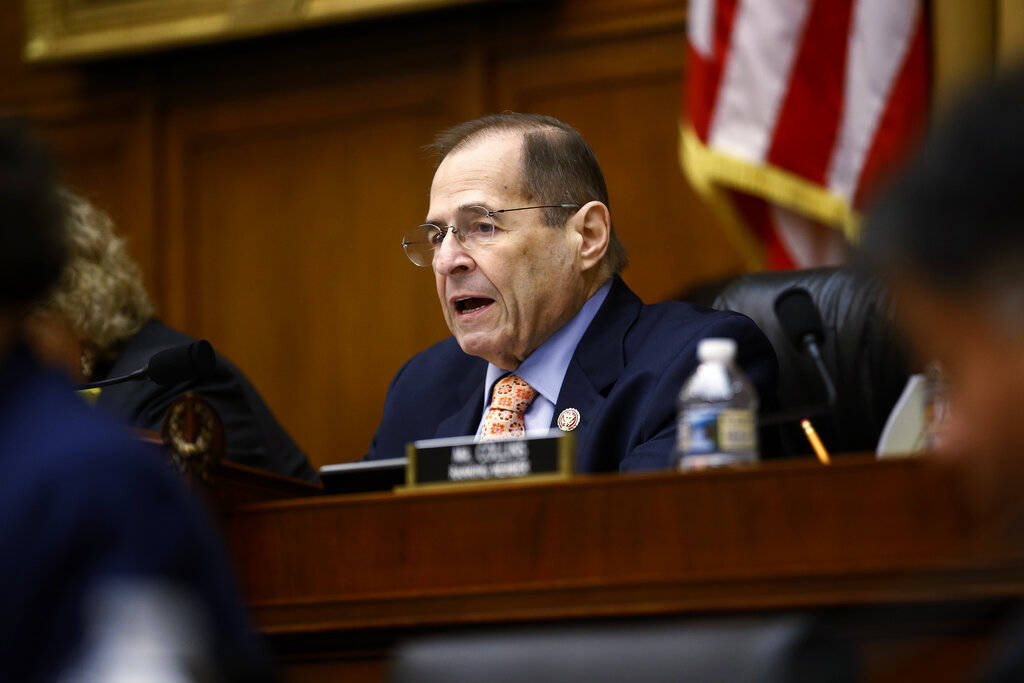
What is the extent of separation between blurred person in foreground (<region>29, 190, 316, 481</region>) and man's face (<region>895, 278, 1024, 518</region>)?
7.38 feet

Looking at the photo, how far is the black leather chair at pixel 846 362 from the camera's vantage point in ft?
8.64

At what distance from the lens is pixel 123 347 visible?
Answer: 10.5ft

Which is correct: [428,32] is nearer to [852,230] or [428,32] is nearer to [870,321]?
[852,230]

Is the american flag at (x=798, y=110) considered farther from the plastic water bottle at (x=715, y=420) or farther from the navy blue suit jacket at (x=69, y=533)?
the navy blue suit jacket at (x=69, y=533)

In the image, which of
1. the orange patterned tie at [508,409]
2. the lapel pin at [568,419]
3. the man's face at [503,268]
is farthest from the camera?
the man's face at [503,268]

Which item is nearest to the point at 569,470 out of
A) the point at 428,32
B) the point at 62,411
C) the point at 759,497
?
the point at 759,497

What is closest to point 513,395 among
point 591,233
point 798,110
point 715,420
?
point 591,233

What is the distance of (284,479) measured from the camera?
198 cm

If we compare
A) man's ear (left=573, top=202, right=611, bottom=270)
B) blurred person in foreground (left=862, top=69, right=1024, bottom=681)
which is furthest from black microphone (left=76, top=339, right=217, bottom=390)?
blurred person in foreground (left=862, top=69, right=1024, bottom=681)

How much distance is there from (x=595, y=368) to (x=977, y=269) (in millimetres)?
1674

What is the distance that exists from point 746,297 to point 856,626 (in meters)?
1.44

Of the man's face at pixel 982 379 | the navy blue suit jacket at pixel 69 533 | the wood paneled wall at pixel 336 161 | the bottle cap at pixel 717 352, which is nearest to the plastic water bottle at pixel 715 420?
the bottle cap at pixel 717 352

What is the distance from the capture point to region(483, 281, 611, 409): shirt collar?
263cm

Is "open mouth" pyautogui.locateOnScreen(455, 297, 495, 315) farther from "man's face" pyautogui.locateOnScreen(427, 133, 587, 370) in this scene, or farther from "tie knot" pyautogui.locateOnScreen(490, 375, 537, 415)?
"tie knot" pyautogui.locateOnScreen(490, 375, 537, 415)
